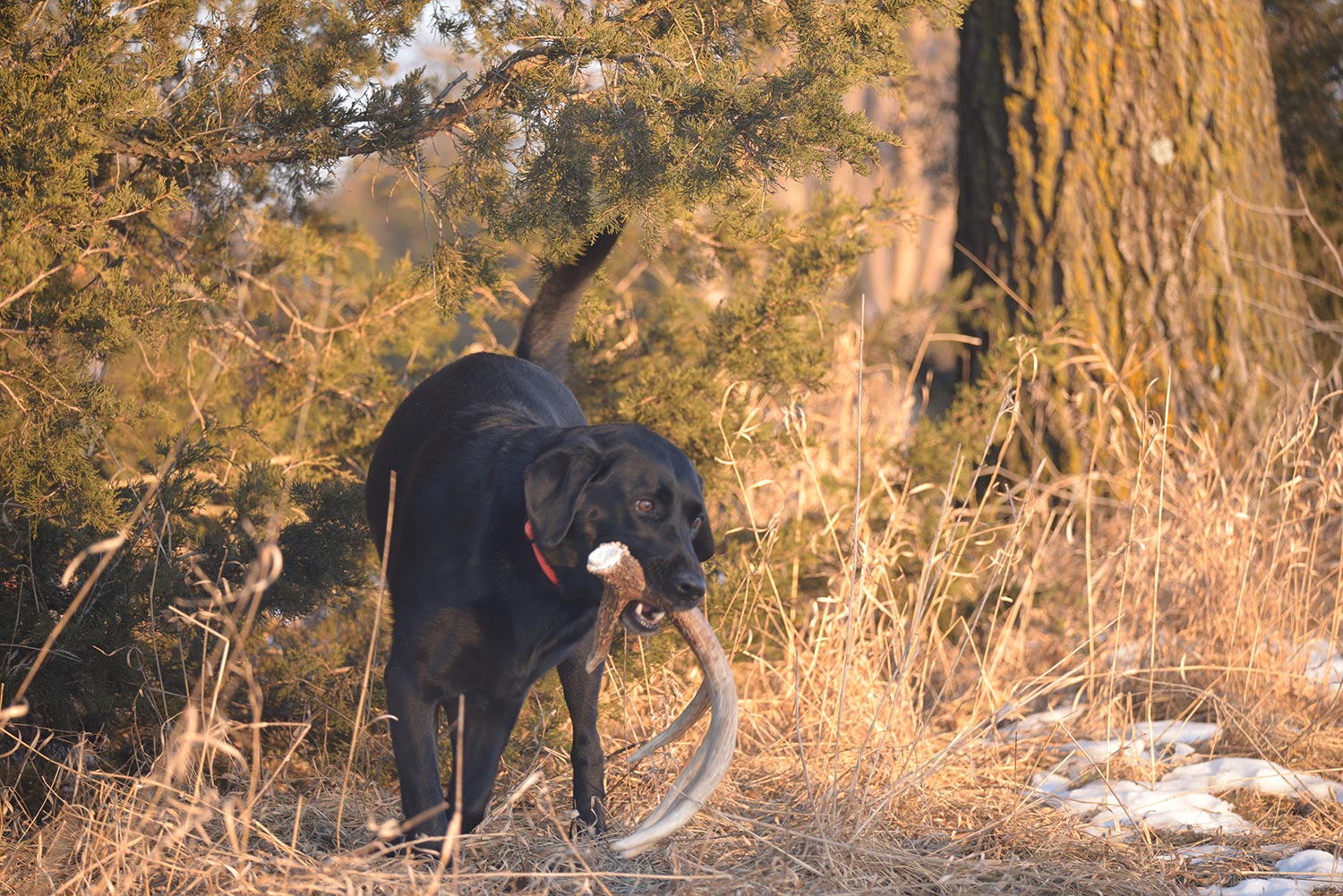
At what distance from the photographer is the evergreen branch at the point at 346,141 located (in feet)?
11.6

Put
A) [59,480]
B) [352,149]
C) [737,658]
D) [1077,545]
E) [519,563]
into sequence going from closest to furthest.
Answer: [519,563] < [59,480] < [352,149] < [737,658] < [1077,545]

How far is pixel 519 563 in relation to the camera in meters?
2.94

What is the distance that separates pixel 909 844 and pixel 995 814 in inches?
16.5

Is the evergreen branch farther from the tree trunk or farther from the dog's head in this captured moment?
the tree trunk

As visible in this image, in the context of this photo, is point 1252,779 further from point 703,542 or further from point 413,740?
point 413,740

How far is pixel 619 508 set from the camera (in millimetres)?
2799

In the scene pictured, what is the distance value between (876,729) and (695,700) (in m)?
1.25

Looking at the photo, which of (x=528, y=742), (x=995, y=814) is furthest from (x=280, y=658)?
(x=995, y=814)

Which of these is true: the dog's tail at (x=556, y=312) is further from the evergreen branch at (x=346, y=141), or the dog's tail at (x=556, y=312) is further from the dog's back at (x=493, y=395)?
the evergreen branch at (x=346, y=141)

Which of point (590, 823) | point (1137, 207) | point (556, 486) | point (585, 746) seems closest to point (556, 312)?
point (556, 486)

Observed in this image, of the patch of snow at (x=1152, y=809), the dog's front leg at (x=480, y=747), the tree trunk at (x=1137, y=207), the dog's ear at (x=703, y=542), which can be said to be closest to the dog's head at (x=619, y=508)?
the dog's ear at (x=703, y=542)

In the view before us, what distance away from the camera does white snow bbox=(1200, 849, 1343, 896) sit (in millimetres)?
2902

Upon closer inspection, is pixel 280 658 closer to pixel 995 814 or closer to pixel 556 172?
pixel 556 172

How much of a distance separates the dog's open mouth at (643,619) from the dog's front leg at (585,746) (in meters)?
0.61
